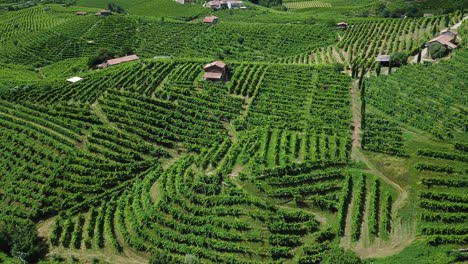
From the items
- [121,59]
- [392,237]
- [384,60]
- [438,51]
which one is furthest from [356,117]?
[121,59]

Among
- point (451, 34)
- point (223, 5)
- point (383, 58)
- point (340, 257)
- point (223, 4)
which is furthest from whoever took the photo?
point (223, 4)

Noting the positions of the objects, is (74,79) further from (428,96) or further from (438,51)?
(438,51)

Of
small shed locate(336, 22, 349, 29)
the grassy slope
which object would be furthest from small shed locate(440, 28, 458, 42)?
the grassy slope

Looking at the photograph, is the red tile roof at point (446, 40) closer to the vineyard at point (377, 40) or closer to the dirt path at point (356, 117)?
the vineyard at point (377, 40)

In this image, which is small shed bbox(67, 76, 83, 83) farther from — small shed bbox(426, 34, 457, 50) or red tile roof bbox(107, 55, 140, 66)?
small shed bbox(426, 34, 457, 50)

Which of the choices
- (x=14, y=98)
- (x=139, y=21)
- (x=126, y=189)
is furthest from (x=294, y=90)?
(x=139, y=21)
